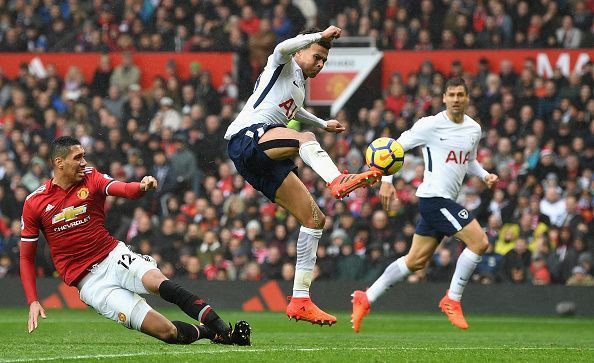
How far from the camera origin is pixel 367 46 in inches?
864

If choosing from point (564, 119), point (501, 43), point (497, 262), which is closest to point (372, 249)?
point (497, 262)

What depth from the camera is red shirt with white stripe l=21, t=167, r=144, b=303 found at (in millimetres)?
9828

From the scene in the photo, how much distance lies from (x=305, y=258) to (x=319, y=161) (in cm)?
142

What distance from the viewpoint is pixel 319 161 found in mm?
9141

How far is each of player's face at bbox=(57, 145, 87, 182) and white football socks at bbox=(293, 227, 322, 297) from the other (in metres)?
1.96

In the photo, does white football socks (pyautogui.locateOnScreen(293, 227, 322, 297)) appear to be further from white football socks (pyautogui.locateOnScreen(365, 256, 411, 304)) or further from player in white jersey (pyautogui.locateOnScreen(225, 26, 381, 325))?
white football socks (pyautogui.locateOnScreen(365, 256, 411, 304))

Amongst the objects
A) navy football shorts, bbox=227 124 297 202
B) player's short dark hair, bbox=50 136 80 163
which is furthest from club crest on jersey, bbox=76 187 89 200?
navy football shorts, bbox=227 124 297 202

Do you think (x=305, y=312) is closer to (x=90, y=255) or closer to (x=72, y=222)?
(x=90, y=255)

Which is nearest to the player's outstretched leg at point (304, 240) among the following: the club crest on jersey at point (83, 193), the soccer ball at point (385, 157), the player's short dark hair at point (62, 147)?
the soccer ball at point (385, 157)

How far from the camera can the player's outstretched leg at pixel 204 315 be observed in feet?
31.0

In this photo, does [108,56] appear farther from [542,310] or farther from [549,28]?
[542,310]

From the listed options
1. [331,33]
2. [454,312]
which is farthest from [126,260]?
[454,312]

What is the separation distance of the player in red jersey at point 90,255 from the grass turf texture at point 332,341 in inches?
9.2

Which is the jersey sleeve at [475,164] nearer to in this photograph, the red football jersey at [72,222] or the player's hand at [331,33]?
the player's hand at [331,33]
